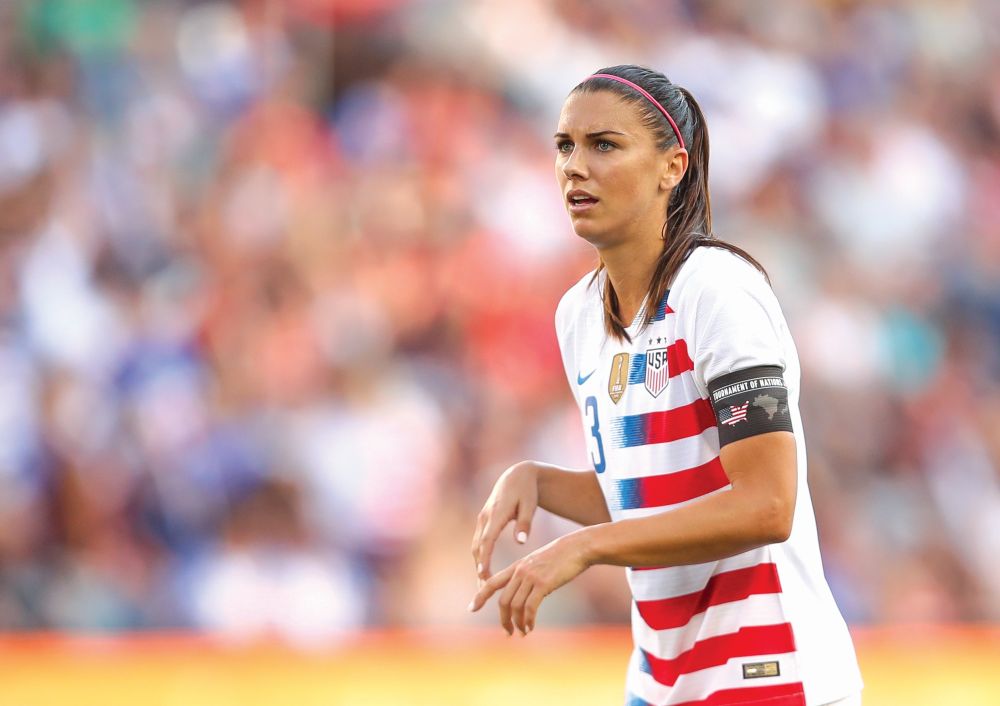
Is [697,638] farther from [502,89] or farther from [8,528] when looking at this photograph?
[502,89]

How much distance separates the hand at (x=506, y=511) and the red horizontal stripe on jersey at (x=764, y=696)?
0.49 metres

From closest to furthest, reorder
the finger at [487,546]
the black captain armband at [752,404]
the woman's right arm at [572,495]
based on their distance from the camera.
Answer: the black captain armband at [752,404] < the finger at [487,546] < the woman's right arm at [572,495]

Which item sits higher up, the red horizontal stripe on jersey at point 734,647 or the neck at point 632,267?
the neck at point 632,267

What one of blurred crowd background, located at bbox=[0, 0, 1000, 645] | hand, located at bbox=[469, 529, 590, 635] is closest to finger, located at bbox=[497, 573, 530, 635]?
hand, located at bbox=[469, 529, 590, 635]

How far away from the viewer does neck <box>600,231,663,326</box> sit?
272 centimetres

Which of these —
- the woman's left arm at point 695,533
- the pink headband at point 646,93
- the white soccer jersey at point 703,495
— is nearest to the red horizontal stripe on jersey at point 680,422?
the white soccer jersey at point 703,495

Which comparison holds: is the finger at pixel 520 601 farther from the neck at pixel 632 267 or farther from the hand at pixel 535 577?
the neck at pixel 632 267

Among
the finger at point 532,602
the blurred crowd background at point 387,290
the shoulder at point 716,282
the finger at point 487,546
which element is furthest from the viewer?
the blurred crowd background at point 387,290

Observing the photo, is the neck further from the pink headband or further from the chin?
the pink headband

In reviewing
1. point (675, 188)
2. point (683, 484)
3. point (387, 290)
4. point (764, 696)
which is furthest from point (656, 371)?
point (387, 290)

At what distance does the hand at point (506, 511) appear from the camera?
101 inches

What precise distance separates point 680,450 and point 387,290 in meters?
5.17

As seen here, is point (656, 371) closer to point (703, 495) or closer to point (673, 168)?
point (703, 495)

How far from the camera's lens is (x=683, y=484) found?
2561 mm
